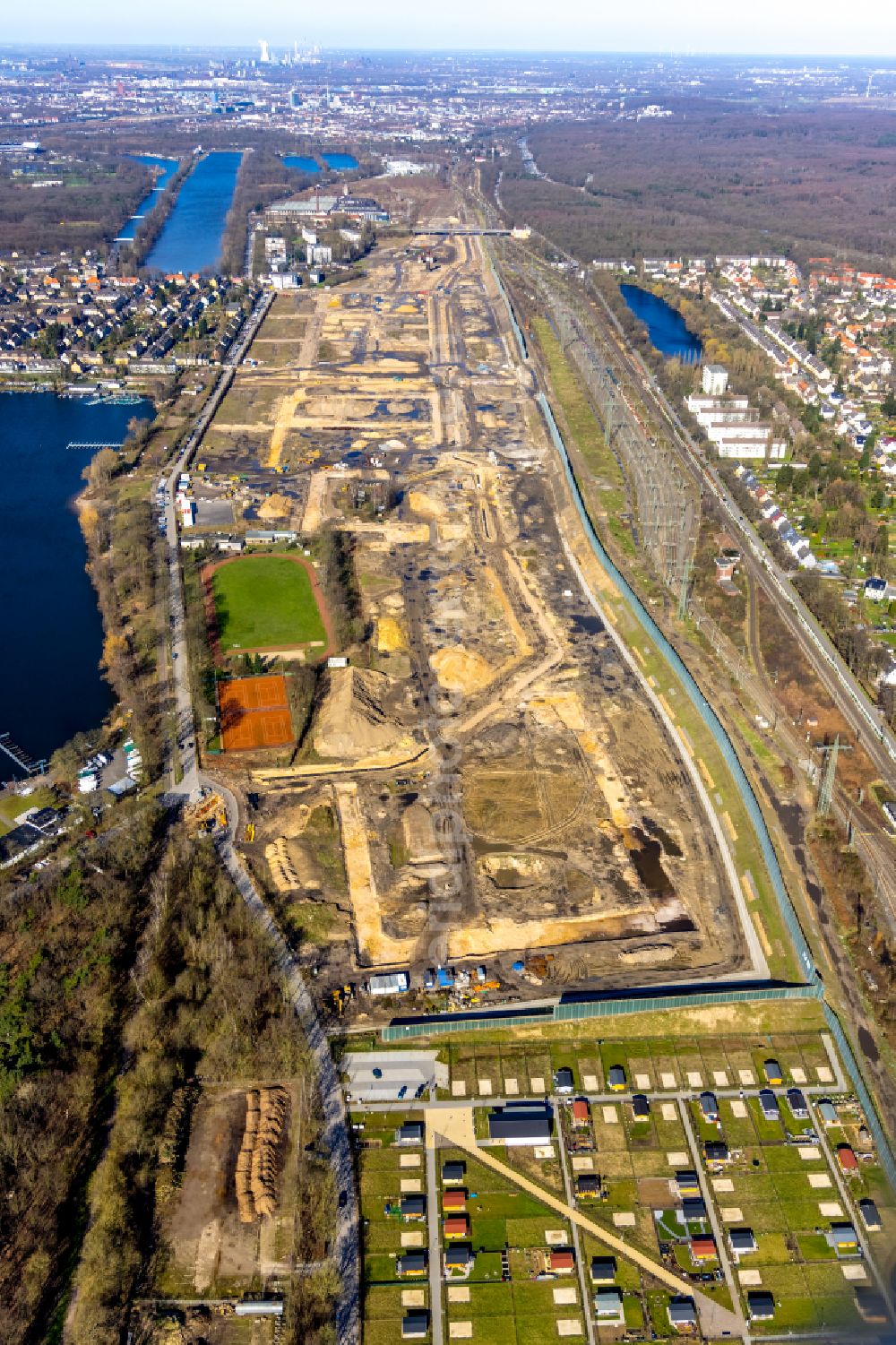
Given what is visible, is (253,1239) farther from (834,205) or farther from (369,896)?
(834,205)

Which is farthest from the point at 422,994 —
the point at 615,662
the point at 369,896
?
the point at 615,662

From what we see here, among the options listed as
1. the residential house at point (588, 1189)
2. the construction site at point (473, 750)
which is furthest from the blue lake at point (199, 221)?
the residential house at point (588, 1189)

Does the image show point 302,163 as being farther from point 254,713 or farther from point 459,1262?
point 459,1262

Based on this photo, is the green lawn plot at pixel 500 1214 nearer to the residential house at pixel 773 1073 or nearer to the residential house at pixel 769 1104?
the residential house at pixel 769 1104

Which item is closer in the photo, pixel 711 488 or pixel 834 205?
pixel 711 488

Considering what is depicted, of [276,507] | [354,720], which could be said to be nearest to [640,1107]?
[354,720]

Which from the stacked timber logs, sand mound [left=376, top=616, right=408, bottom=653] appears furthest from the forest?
the stacked timber logs
